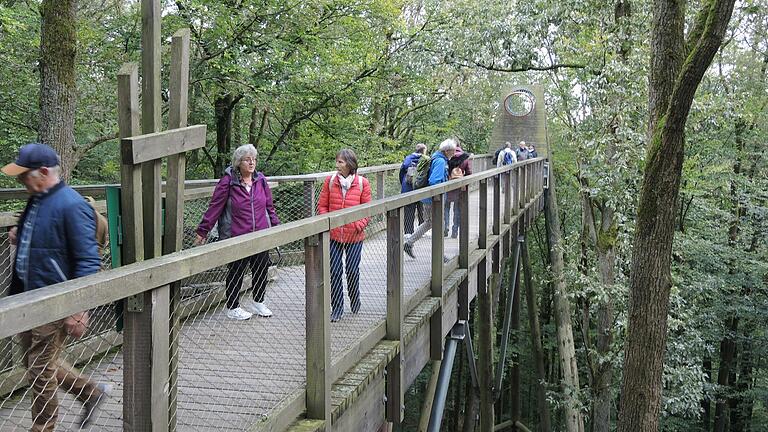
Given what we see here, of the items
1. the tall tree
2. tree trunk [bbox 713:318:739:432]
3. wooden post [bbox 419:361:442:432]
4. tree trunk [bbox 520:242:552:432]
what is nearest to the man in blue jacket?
wooden post [bbox 419:361:442:432]

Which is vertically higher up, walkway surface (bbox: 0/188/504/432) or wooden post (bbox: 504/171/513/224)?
wooden post (bbox: 504/171/513/224)

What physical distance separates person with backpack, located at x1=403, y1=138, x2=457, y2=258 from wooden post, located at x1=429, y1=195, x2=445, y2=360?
0.91 meters

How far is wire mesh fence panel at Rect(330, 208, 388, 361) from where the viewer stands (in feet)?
13.6

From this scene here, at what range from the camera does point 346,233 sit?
4.48m

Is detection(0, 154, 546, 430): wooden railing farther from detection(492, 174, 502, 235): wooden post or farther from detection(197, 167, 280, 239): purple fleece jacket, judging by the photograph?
detection(492, 174, 502, 235): wooden post

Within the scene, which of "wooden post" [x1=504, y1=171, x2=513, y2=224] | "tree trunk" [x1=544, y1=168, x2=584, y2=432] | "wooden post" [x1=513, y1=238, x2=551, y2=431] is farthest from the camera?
"wooden post" [x1=513, y1=238, x2=551, y2=431]

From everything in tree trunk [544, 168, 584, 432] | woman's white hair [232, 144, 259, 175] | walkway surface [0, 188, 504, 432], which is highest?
woman's white hair [232, 144, 259, 175]

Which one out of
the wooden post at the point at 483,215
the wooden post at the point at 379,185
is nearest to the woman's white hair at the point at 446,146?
the wooden post at the point at 483,215

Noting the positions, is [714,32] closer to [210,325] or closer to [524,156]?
[210,325]

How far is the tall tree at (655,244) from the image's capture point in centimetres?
606

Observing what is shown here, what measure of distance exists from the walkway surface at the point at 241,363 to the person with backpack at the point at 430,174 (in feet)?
5.05

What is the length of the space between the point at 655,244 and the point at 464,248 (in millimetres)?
1840

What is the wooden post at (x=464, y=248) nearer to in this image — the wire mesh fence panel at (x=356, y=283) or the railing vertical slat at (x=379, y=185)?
the wire mesh fence panel at (x=356, y=283)

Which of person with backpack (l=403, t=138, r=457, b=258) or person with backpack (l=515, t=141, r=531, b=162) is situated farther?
person with backpack (l=515, t=141, r=531, b=162)
